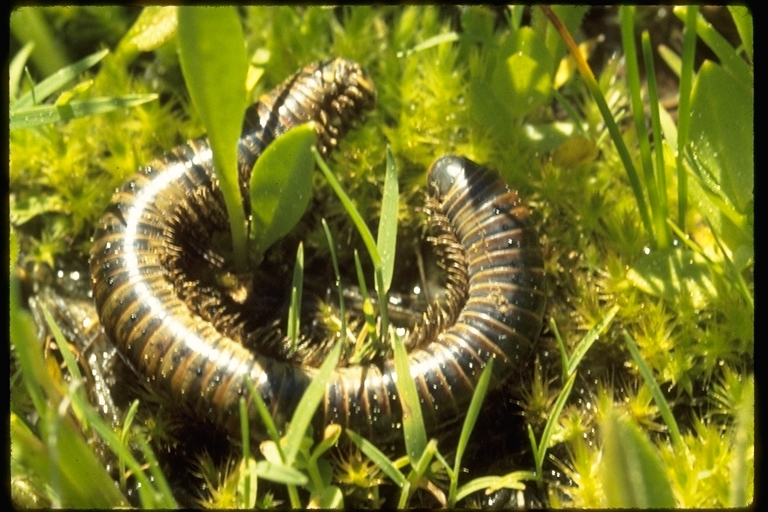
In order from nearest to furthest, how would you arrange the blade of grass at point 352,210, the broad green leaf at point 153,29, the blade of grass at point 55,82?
the blade of grass at point 352,210 < the blade of grass at point 55,82 < the broad green leaf at point 153,29

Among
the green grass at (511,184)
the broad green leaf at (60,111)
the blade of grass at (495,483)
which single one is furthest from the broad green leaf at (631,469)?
the broad green leaf at (60,111)

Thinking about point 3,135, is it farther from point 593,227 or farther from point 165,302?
point 593,227

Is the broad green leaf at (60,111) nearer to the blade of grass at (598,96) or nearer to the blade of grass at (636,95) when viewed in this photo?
the blade of grass at (598,96)

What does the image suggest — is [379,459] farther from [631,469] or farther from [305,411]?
[631,469]

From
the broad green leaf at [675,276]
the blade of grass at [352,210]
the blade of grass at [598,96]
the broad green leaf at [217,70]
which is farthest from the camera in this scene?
the broad green leaf at [675,276]

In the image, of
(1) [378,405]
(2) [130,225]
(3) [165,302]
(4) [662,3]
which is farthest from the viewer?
(4) [662,3]

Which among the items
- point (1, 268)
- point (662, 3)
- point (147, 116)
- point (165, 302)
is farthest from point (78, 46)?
point (662, 3)

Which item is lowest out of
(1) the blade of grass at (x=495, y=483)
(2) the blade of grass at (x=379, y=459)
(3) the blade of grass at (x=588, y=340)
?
(1) the blade of grass at (x=495, y=483)
